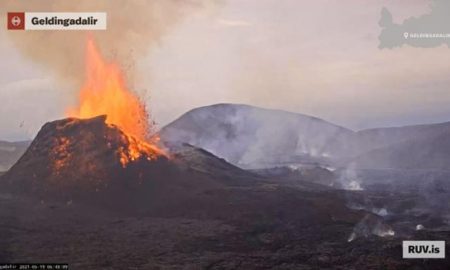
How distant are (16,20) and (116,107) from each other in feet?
11.4

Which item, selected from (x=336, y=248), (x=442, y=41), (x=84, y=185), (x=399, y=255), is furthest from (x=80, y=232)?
(x=442, y=41)

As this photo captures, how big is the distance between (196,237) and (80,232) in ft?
6.71

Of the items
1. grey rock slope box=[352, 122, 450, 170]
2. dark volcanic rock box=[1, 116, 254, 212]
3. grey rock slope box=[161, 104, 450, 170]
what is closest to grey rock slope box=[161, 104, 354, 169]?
grey rock slope box=[161, 104, 450, 170]

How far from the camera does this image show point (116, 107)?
→ 12125 mm

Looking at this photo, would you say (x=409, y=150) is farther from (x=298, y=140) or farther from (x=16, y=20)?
(x=16, y=20)

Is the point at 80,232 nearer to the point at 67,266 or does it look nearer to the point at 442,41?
the point at 67,266

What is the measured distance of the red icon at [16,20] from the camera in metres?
9.08

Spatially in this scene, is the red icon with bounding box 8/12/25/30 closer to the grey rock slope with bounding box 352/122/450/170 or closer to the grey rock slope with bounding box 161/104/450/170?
the grey rock slope with bounding box 161/104/450/170

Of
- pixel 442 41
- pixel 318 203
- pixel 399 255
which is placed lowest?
pixel 399 255

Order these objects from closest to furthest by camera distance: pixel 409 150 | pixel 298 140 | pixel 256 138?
pixel 409 150 < pixel 256 138 < pixel 298 140

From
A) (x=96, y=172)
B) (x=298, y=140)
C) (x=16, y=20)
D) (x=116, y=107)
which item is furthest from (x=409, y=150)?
(x=16, y=20)

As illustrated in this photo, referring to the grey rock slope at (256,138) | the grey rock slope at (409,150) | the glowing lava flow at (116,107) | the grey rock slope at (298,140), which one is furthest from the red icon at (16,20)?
the grey rock slope at (409,150)

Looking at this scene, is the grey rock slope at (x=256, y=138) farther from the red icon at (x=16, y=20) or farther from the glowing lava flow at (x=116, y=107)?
the red icon at (x=16, y=20)

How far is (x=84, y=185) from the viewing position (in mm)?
11016
